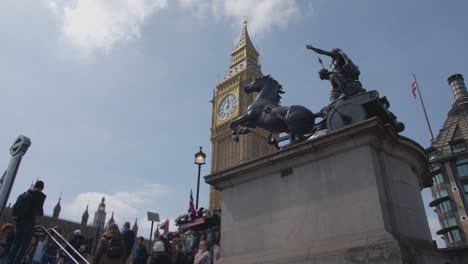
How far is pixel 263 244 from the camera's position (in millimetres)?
7832

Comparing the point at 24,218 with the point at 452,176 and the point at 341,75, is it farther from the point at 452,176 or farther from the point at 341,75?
the point at 452,176

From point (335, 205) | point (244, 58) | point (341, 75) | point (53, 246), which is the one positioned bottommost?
point (53, 246)

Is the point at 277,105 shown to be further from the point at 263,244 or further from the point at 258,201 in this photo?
the point at 263,244

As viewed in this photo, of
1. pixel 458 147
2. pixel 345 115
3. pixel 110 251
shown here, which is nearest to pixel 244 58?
pixel 458 147

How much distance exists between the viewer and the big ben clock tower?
211ft

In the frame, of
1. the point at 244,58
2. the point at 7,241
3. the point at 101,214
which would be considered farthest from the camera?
the point at 101,214

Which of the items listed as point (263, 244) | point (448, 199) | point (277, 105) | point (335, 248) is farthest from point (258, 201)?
point (448, 199)

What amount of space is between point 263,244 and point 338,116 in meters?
3.16

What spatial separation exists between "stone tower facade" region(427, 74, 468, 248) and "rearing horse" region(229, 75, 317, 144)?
131 ft

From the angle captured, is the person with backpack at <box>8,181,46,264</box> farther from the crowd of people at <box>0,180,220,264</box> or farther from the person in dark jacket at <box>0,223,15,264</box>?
the person in dark jacket at <box>0,223,15,264</box>

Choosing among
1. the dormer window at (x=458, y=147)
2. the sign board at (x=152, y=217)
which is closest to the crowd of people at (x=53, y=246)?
the sign board at (x=152, y=217)

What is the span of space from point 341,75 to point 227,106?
5880cm

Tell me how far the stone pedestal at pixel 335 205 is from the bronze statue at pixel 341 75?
1921 mm

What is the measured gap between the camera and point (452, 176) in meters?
48.7
